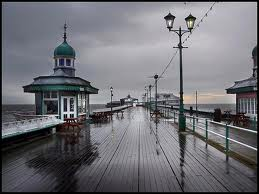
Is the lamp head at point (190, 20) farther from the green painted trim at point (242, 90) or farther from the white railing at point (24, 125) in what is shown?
the green painted trim at point (242, 90)

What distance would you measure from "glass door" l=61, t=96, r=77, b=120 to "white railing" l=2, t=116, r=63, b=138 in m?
4.29

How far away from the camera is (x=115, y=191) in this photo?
564 cm

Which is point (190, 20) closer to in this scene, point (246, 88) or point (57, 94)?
point (246, 88)

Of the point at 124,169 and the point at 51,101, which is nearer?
Answer: the point at 124,169

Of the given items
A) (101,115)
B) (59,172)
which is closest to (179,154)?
(59,172)

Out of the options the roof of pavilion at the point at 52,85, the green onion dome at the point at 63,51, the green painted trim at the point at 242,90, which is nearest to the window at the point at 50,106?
the roof of pavilion at the point at 52,85

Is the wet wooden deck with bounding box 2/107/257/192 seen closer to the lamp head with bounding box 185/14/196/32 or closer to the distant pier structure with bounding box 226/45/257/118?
the lamp head with bounding box 185/14/196/32

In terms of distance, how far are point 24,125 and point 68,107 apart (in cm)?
875

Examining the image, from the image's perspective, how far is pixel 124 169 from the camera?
293 inches

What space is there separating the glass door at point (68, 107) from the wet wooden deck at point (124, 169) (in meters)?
10.4

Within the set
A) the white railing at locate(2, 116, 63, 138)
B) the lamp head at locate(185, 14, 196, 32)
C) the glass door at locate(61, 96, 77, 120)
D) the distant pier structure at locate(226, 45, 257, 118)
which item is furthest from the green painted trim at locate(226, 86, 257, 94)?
the white railing at locate(2, 116, 63, 138)

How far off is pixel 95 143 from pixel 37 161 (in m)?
3.81

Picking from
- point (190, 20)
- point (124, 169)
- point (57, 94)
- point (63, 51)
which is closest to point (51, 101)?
point (57, 94)

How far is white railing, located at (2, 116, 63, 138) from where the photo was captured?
1144cm
